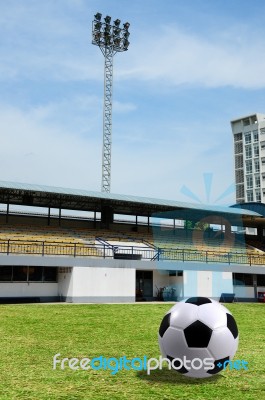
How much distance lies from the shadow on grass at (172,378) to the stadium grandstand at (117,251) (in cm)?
1861

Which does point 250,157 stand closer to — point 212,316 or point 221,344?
point 212,316

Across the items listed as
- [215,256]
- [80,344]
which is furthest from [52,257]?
[80,344]

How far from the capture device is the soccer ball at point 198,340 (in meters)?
6.21

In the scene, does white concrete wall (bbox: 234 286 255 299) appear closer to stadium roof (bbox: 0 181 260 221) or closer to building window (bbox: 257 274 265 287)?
building window (bbox: 257 274 265 287)

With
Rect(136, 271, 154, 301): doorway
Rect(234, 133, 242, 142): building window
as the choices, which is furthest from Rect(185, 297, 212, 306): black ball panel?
Rect(234, 133, 242, 142): building window

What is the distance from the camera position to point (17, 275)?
26.2 meters

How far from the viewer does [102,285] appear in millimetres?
26688

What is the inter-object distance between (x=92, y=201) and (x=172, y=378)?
90.1 ft

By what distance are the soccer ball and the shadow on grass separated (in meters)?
0.28

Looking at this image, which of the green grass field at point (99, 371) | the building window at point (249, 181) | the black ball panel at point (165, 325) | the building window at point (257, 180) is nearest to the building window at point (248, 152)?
the building window at point (249, 181)

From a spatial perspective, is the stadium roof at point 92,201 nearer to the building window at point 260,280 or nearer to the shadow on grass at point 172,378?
the building window at point 260,280

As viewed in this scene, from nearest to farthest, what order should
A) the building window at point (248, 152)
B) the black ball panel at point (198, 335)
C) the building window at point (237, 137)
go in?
the black ball panel at point (198, 335)
the building window at point (248, 152)
the building window at point (237, 137)

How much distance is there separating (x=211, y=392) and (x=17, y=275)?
21678 millimetres

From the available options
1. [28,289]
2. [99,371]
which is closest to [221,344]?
[99,371]
